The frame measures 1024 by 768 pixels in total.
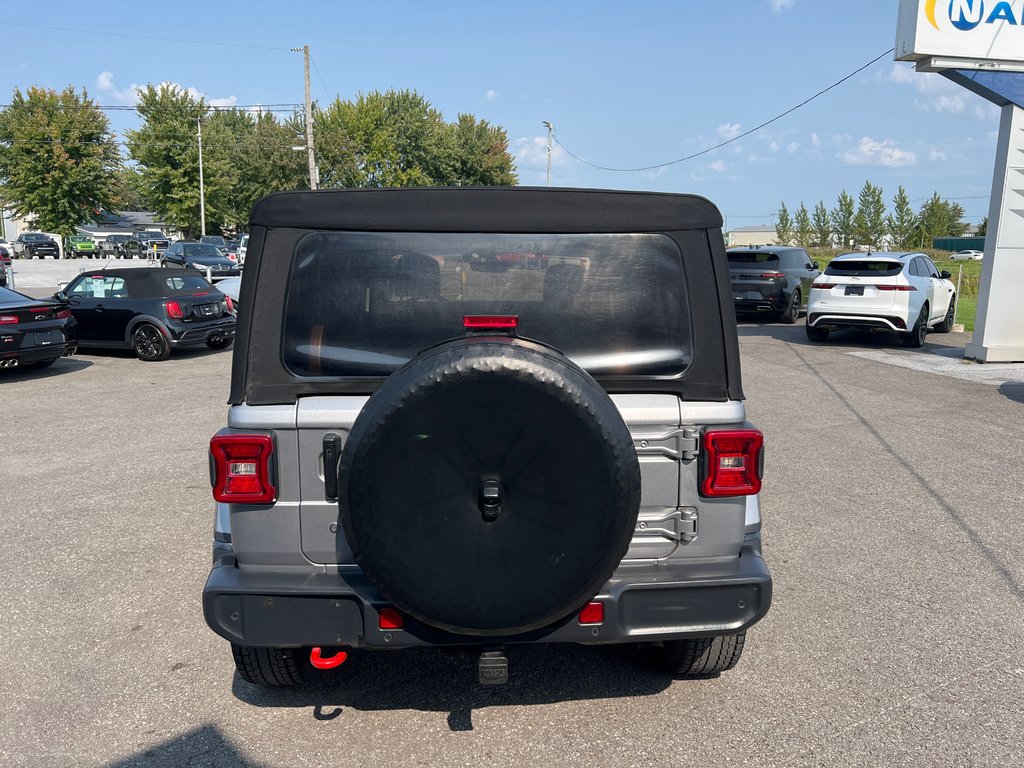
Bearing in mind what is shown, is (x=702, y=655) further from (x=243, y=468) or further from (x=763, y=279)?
(x=763, y=279)

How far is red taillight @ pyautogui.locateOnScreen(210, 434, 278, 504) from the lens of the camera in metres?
3.02

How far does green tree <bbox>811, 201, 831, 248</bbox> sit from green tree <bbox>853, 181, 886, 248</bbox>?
5.14 metres

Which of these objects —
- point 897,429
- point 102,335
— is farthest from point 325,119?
point 897,429

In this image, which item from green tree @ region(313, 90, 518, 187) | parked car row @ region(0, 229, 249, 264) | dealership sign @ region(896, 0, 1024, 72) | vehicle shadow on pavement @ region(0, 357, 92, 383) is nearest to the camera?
vehicle shadow on pavement @ region(0, 357, 92, 383)

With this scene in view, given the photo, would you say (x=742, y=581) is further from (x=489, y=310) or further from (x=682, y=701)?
(x=489, y=310)

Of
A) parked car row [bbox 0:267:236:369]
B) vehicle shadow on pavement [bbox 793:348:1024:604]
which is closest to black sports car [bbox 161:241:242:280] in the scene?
parked car row [bbox 0:267:236:369]

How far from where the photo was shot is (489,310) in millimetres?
3121

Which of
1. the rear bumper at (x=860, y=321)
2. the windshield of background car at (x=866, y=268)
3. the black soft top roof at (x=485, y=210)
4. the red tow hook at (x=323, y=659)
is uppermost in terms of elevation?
the black soft top roof at (x=485, y=210)

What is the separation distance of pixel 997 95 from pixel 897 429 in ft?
25.3

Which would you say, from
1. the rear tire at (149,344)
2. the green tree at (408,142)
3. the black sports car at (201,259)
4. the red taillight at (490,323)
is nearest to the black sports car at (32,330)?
the rear tire at (149,344)

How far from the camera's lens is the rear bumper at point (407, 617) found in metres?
2.94

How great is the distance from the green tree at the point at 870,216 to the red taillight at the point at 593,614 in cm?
8788

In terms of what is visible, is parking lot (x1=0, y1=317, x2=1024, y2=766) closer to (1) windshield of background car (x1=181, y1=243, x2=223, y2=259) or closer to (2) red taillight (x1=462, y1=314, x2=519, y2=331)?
(2) red taillight (x1=462, y1=314, x2=519, y2=331)

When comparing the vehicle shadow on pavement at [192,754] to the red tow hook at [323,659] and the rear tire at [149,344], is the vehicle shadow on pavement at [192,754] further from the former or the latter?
the rear tire at [149,344]
